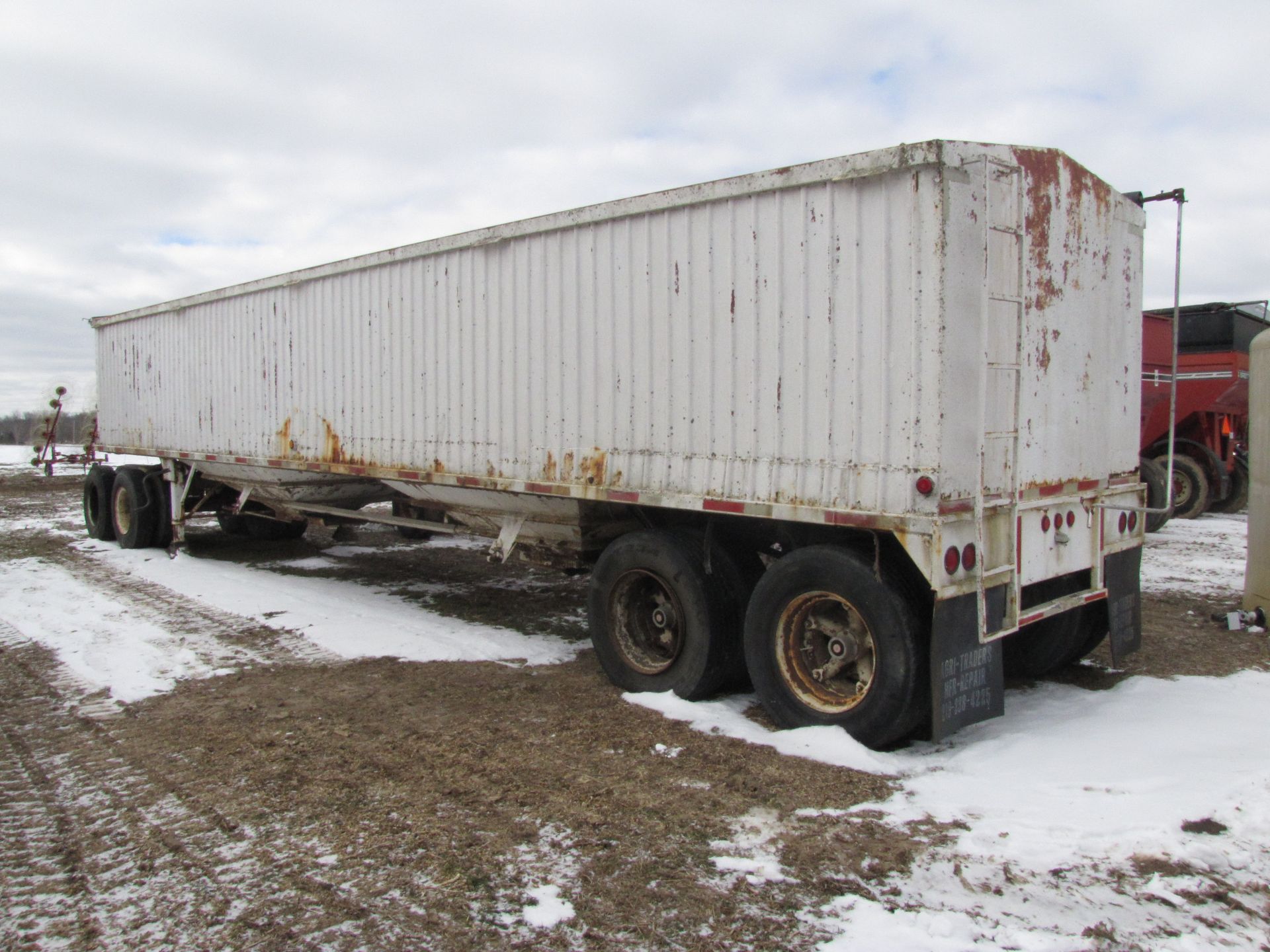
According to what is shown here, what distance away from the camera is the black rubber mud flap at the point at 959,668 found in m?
4.33

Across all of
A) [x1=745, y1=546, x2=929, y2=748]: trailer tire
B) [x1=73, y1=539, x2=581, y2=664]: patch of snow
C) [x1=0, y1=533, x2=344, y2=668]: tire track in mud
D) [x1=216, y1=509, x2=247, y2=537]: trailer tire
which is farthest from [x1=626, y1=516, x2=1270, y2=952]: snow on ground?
[x1=216, y1=509, x2=247, y2=537]: trailer tire

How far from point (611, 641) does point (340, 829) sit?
7.91ft

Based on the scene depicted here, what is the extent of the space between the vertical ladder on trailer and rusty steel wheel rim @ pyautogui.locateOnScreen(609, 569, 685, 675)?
1978 millimetres

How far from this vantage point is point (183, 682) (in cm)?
595

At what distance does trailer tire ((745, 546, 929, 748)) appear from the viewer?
4438 mm

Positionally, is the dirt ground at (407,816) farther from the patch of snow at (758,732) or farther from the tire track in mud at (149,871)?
the patch of snow at (758,732)

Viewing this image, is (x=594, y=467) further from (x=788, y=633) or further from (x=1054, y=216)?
(x=1054, y=216)

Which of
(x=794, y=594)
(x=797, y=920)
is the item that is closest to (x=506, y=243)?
(x=794, y=594)

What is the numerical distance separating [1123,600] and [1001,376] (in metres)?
2.09

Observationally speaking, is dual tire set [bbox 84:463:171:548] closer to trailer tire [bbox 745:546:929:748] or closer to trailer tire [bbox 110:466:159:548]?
trailer tire [bbox 110:466:159:548]

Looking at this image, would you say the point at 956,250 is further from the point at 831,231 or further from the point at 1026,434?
the point at 1026,434

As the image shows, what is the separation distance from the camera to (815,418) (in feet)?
15.4

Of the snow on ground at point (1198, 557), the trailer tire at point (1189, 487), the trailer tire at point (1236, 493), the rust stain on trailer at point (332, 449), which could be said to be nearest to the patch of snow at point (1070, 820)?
the snow on ground at point (1198, 557)

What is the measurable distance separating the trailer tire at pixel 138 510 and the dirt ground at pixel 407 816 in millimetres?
5843
